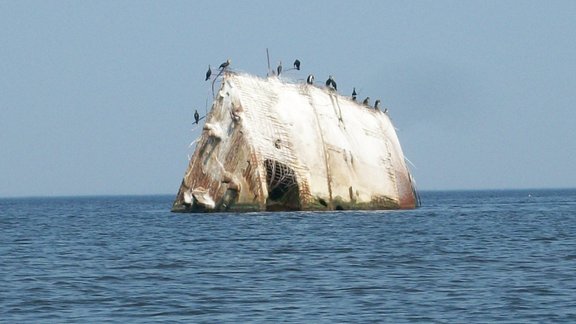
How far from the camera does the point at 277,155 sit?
60.2 m

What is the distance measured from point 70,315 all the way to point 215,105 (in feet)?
121

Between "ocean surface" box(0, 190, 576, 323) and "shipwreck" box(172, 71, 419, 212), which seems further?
"shipwreck" box(172, 71, 419, 212)

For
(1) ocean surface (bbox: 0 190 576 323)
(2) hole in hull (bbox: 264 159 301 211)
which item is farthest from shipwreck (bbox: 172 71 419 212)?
(1) ocean surface (bbox: 0 190 576 323)

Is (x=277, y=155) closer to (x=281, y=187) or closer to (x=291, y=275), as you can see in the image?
(x=281, y=187)

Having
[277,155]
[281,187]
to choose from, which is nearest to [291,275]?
[277,155]

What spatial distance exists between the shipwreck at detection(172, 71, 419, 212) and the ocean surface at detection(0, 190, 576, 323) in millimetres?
7756

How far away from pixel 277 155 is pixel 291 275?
2944 centimetres

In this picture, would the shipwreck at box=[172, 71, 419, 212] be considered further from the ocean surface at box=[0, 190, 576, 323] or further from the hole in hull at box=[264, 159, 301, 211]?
the ocean surface at box=[0, 190, 576, 323]

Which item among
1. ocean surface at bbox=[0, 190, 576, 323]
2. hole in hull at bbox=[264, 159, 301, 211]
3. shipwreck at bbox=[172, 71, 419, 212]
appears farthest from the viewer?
hole in hull at bbox=[264, 159, 301, 211]

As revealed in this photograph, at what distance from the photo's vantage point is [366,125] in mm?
72625

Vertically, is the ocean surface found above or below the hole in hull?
below

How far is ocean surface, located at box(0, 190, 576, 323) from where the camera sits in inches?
954

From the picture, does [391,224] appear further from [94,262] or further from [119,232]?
[94,262]

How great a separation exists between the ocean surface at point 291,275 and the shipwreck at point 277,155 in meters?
7.76
